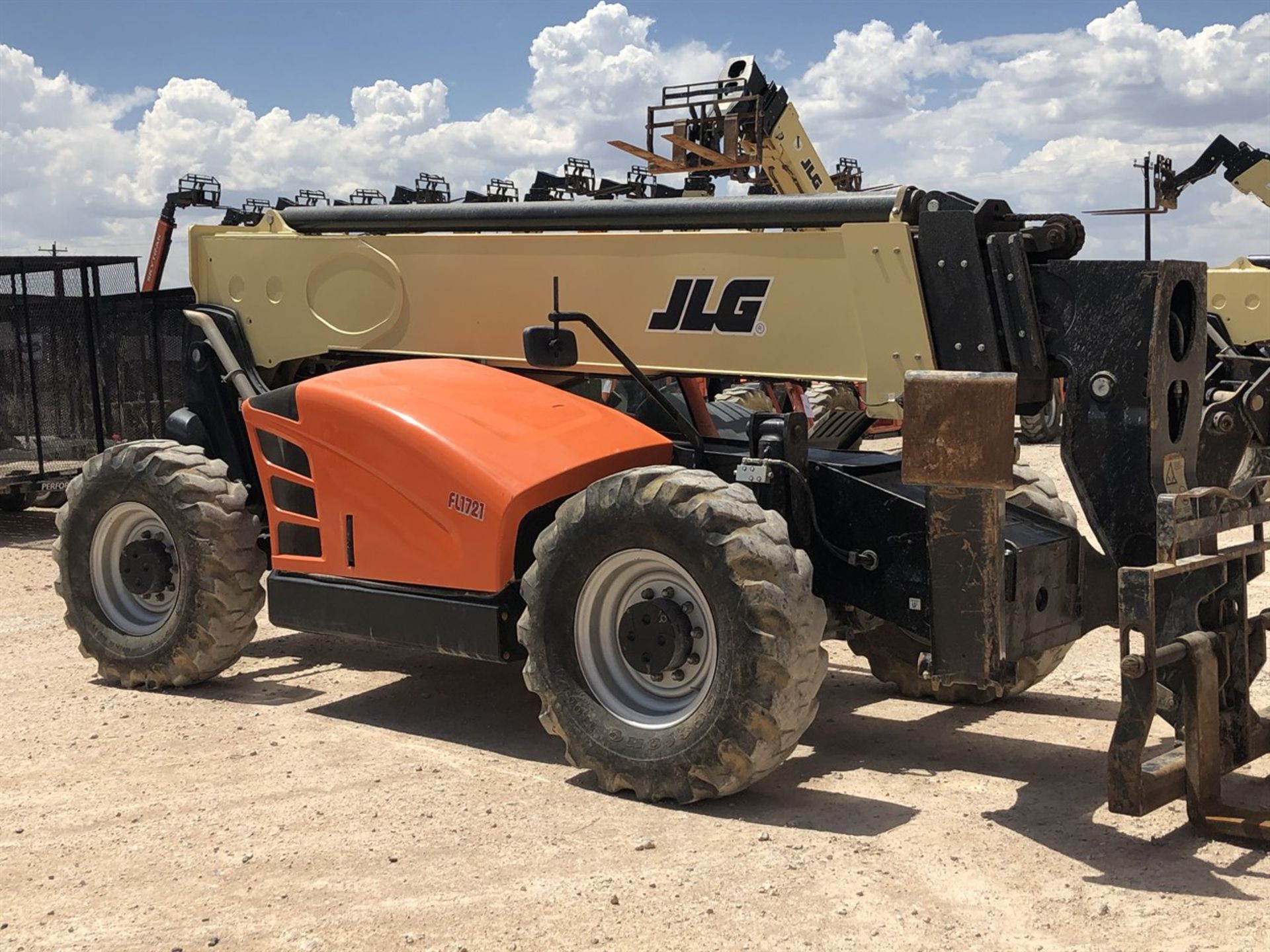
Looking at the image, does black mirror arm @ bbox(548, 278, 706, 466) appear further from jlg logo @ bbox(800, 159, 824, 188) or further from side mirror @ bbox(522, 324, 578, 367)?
jlg logo @ bbox(800, 159, 824, 188)

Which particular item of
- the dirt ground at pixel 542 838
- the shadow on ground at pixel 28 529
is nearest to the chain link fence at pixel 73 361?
the shadow on ground at pixel 28 529

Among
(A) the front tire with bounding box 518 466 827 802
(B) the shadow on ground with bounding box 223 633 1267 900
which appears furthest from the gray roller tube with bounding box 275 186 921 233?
(B) the shadow on ground with bounding box 223 633 1267 900

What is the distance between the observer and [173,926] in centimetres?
482

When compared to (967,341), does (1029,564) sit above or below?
below

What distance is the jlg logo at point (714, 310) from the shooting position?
22.0ft

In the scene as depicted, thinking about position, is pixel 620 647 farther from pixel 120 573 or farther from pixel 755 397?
pixel 755 397

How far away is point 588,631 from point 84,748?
256 cm

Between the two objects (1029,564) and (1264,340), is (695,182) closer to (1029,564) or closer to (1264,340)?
(1264,340)

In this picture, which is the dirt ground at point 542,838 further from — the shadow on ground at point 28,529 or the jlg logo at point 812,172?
the jlg logo at point 812,172

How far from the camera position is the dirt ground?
4.72 metres

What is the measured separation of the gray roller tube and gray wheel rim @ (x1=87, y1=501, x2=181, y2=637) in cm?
186

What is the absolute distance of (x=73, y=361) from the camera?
1650cm

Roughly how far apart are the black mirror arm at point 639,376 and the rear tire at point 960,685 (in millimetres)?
1127

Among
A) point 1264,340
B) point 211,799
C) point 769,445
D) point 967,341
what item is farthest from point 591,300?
point 1264,340
